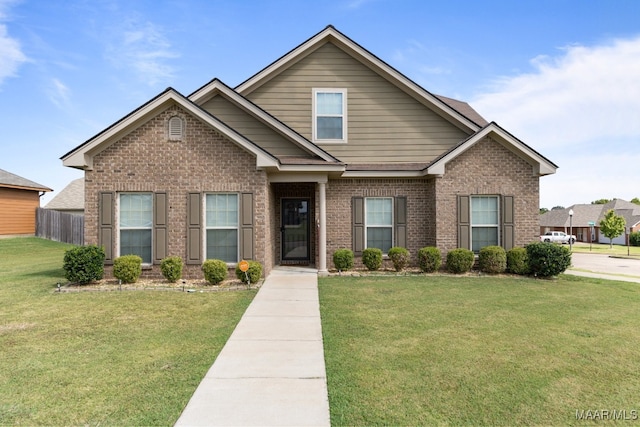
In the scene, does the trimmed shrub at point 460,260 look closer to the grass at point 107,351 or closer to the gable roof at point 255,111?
the gable roof at point 255,111

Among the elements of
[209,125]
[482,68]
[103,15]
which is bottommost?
[209,125]

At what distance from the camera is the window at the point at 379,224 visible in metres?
12.1

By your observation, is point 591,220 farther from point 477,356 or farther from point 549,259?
point 477,356

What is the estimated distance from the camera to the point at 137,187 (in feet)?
32.5

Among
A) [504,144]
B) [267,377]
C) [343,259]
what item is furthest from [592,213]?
[267,377]

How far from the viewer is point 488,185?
11.5 meters

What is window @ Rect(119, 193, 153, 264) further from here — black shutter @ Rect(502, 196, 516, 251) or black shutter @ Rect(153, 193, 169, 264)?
black shutter @ Rect(502, 196, 516, 251)

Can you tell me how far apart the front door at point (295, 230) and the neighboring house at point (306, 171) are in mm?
36

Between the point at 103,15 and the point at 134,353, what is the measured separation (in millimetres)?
11196

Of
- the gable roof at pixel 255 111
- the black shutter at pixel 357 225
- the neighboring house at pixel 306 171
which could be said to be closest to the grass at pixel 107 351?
the neighboring house at pixel 306 171

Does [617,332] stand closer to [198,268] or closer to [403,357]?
[403,357]

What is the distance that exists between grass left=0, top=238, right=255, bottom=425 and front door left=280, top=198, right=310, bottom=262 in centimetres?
456

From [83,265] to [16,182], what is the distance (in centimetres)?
2165

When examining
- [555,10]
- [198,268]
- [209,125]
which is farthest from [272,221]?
[555,10]
